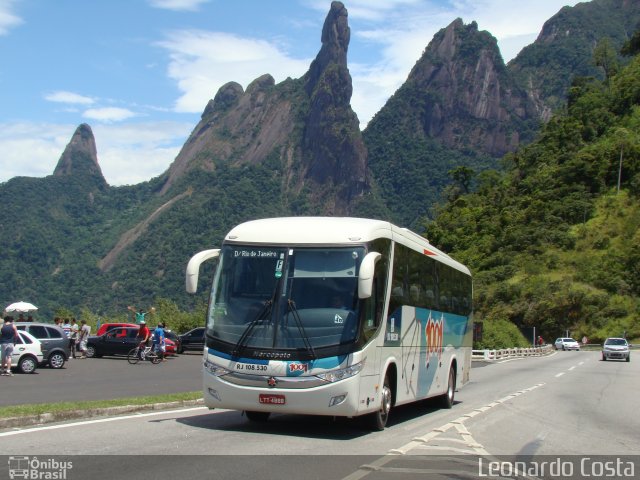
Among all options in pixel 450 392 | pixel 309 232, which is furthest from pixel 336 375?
pixel 450 392

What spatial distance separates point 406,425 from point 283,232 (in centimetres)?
393

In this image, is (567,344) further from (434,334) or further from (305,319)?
(305,319)

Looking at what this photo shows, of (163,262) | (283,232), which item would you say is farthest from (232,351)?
(163,262)

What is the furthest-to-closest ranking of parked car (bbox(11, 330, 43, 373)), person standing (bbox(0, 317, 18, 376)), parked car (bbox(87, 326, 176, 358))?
parked car (bbox(87, 326, 176, 358))
parked car (bbox(11, 330, 43, 373))
person standing (bbox(0, 317, 18, 376))

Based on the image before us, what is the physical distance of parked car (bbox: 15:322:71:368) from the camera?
25.3 m

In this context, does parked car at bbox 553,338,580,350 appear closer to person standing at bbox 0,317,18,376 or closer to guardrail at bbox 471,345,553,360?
guardrail at bbox 471,345,553,360

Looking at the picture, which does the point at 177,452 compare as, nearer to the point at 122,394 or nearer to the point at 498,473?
the point at 498,473

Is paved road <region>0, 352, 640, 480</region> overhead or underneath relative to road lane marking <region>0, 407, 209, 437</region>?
overhead

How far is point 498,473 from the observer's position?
343 inches

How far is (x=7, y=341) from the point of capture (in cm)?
2159

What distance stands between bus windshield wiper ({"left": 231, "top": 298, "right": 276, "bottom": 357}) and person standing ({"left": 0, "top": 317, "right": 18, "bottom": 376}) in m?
12.7

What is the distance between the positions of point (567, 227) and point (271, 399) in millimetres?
85154

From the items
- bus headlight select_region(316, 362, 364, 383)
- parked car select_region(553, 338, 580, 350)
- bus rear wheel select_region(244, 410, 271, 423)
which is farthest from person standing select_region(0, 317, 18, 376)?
parked car select_region(553, 338, 580, 350)

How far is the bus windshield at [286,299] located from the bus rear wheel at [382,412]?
163 centimetres
